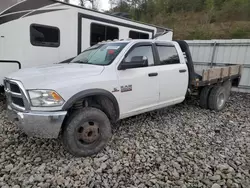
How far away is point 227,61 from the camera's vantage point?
332 inches

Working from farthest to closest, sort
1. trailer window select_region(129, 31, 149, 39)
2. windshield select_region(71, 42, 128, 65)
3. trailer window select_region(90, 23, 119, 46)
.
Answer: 1. trailer window select_region(129, 31, 149, 39)
2. trailer window select_region(90, 23, 119, 46)
3. windshield select_region(71, 42, 128, 65)

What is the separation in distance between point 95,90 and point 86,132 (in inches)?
25.8

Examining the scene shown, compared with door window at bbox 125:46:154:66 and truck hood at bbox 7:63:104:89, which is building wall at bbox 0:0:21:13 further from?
door window at bbox 125:46:154:66

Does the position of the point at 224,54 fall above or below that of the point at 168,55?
above

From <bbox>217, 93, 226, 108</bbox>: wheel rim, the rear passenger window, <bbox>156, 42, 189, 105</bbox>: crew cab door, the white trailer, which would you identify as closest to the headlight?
<bbox>156, 42, 189, 105</bbox>: crew cab door

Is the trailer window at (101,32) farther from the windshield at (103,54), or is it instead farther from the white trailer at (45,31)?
the windshield at (103,54)

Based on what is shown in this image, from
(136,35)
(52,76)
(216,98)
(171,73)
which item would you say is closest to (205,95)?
(216,98)

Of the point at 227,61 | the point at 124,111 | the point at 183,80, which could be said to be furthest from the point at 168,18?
the point at 124,111

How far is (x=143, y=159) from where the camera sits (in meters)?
2.94

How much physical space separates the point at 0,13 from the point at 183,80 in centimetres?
457

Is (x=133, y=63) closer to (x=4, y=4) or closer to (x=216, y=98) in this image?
(x=216, y=98)

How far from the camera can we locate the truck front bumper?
2.52 m

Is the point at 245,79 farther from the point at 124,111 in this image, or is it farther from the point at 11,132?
the point at 11,132

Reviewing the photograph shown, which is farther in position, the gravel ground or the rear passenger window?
the rear passenger window
